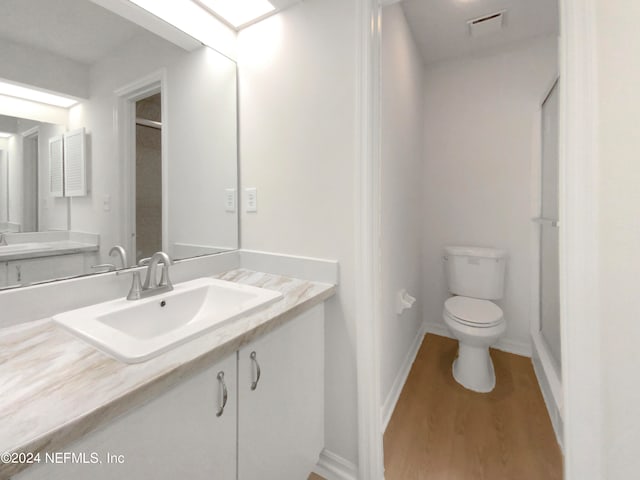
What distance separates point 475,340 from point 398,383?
56 centimetres

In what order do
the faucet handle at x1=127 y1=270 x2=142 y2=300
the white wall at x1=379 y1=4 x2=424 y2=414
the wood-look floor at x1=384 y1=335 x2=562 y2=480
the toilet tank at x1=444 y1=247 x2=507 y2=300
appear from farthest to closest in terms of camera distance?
the toilet tank at x1=444 y1=247 x2=507 y2=300
the white wall at x1=379 y1=4 x2=424 y2=414
the wood-look floor at x1=384 y1=335 x2=562 y2=480
the faucet handle at x1=127 y1=270 x2=142 y2=300

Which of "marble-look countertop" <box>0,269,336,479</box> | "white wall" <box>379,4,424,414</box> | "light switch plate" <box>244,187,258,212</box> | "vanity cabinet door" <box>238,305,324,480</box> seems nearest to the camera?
"marble-look countertop" <box>0,269,336,479</box>

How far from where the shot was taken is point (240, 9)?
4.40 ft

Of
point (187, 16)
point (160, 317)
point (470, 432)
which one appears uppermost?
point (187, 16)

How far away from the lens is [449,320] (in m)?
1.91

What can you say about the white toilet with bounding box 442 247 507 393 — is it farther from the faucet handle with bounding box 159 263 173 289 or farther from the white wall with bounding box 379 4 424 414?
the faucet handle with bounding box 159 263 173 289

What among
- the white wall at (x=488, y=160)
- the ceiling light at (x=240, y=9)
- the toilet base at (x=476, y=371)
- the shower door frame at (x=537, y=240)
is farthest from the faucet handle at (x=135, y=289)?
the shower door frame at (x=537, y=240)

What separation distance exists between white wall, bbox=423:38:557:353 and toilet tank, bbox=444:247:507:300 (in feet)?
0.59

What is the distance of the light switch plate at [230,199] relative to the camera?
1461 millimetres

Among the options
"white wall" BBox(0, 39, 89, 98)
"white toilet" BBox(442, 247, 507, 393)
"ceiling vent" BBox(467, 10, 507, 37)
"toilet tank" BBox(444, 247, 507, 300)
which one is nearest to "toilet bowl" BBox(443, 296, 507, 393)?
"white toilet" BBox(442, 247, 507, 393)

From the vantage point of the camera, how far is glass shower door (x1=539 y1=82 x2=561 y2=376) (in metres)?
1.68

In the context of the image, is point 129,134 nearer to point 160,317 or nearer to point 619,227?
point 160,317

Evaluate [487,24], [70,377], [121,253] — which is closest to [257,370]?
[70,377]

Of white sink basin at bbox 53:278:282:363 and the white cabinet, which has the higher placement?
white sink basin at bbox 53:278:282:363
